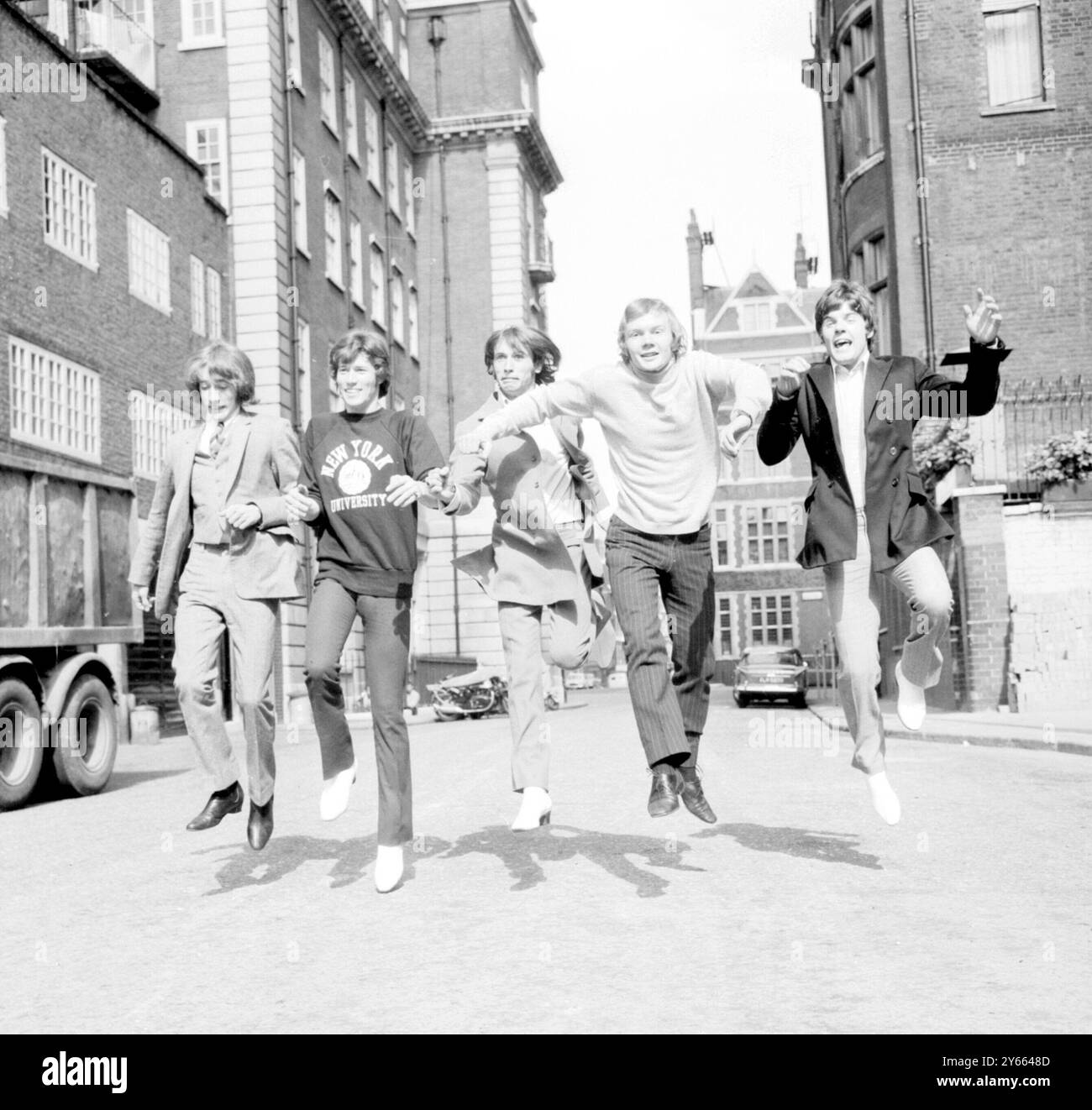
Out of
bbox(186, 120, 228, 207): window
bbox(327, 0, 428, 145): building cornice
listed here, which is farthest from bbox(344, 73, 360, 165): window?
bbox(186, 120, 228, 207): window

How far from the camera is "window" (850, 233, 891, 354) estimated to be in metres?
27.4

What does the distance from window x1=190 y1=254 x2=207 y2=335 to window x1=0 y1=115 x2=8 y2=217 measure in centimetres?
697

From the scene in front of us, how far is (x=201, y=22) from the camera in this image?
29.5 metres

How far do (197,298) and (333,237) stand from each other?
807cm

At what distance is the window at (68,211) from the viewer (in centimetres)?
2066

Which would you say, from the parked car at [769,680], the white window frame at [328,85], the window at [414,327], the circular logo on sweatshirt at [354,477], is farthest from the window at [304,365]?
the circular logo on sweatshirt at [354,477]

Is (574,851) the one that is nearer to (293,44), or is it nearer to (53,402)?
(53,402)

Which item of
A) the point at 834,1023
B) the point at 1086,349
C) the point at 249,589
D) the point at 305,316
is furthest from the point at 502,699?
the point at 834,1023

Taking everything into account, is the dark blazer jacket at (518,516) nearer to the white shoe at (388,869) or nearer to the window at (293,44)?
the white shoe at (388,869)

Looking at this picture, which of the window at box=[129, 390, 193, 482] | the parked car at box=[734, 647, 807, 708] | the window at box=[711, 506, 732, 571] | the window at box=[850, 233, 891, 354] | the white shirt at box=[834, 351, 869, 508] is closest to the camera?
the white shirt at box=[834, 351, 869, 508]

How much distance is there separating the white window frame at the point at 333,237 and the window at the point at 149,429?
9.48m

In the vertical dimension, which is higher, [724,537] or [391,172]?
[391,172]

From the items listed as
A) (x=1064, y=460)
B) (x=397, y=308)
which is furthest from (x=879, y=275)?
(x=397, y=308)

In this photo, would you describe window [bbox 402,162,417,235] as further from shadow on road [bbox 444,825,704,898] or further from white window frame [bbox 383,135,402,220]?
shadow on road [bbox 444,825,704,898]
